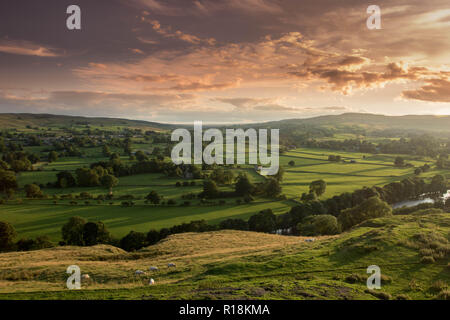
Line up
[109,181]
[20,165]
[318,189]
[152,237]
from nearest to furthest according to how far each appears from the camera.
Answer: [152,237], [318,189], [109,181], [20,165]

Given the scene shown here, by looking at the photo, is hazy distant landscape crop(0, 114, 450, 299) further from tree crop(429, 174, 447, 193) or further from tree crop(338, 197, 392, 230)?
tree crop(429, 174, 447, 193)

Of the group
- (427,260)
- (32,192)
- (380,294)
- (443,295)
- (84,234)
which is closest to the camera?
(443,295)

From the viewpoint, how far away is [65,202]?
71438 millimetres

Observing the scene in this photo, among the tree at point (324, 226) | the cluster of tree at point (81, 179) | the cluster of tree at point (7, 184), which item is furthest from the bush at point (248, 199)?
the cluster of tree at point (7, 184)

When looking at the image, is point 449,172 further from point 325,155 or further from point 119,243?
point 119,243

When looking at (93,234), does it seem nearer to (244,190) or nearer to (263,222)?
(263,222)

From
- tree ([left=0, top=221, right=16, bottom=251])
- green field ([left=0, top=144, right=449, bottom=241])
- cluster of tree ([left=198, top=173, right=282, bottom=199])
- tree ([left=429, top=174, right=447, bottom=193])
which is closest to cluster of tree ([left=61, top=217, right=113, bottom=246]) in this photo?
green field ([left=0, top=144, right=449, bottom=241])

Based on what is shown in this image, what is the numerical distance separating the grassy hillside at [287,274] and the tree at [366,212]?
2008 centimetres

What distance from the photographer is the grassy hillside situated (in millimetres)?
14250

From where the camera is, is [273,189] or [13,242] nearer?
[13,242]

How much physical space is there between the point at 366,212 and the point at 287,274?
4146 cm

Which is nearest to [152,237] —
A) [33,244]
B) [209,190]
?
[33,244]

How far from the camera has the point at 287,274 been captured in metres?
18.2
